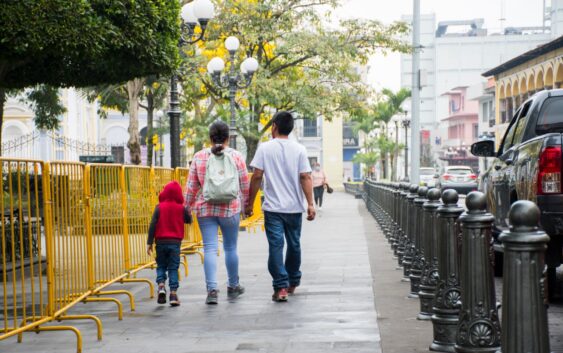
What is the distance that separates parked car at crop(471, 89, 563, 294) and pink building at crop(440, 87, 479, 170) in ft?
270

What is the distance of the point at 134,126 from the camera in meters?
32.6

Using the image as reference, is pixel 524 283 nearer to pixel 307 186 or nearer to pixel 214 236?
pixel 307 186

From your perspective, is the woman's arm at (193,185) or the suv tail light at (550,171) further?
the woman's arm at (193,185)

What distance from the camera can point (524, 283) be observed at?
408cm

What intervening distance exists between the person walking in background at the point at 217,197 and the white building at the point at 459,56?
100353 mm

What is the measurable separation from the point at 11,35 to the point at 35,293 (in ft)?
17.1

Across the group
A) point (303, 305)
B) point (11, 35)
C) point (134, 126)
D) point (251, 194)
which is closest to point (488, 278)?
point (303, 305)

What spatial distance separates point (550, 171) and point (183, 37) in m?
11.4

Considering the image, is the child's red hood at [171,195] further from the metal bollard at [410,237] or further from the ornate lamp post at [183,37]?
the ornate lamp post at [183,37]

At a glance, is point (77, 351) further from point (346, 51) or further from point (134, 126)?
point (346, 51)

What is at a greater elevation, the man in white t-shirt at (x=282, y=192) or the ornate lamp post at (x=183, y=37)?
the ornate lamp post at (x=183, y=37)

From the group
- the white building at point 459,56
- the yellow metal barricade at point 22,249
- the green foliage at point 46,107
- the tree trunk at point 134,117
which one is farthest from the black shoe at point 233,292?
the white building at point 459,56

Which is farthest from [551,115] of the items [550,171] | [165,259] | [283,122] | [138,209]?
[138,209]

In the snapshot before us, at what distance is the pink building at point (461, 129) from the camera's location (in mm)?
95812
